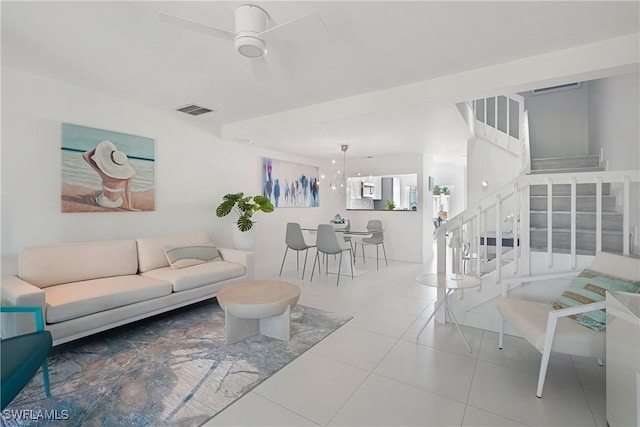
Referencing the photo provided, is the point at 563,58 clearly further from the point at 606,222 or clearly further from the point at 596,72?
the point at 606,222

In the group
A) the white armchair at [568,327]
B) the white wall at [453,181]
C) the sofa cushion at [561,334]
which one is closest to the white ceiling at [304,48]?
the white armchair at [568,327]

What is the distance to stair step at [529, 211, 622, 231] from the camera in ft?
9.41

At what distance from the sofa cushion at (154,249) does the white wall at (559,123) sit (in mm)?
5913

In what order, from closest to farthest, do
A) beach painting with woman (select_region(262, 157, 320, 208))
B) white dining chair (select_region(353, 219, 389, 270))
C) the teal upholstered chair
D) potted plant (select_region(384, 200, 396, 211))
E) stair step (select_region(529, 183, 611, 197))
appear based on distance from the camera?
the teal upholstered chair, stair step (select_region(529, 183, 611, 197)), beach painting with woman (select_region(262, 157, 320, 208)), white dining chair (select_region(353, 219, 389, 270)), potted plant (select_region(384, 200, 396, 211))

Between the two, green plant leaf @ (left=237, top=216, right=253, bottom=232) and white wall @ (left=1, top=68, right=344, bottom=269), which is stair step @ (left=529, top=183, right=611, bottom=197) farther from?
white wall @ (left=1, top=68, right=344, bottom=269)

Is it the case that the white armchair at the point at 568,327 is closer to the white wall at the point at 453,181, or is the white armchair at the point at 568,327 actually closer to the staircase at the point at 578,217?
the staircase at the point at 578,217

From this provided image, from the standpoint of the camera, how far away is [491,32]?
2.10 m

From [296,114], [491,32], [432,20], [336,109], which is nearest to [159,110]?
[296,114]

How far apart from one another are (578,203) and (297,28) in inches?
142

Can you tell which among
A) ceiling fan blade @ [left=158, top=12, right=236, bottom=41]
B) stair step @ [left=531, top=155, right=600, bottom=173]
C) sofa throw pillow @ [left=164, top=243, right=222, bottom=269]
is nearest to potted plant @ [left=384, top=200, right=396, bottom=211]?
stair step @ [left=531, top=155, right=600, bottom=173]

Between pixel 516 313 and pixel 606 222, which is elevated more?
pixel 606 222

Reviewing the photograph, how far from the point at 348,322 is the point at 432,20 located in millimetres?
2684

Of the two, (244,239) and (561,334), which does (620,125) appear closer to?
(561,334)

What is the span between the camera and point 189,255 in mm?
3492
